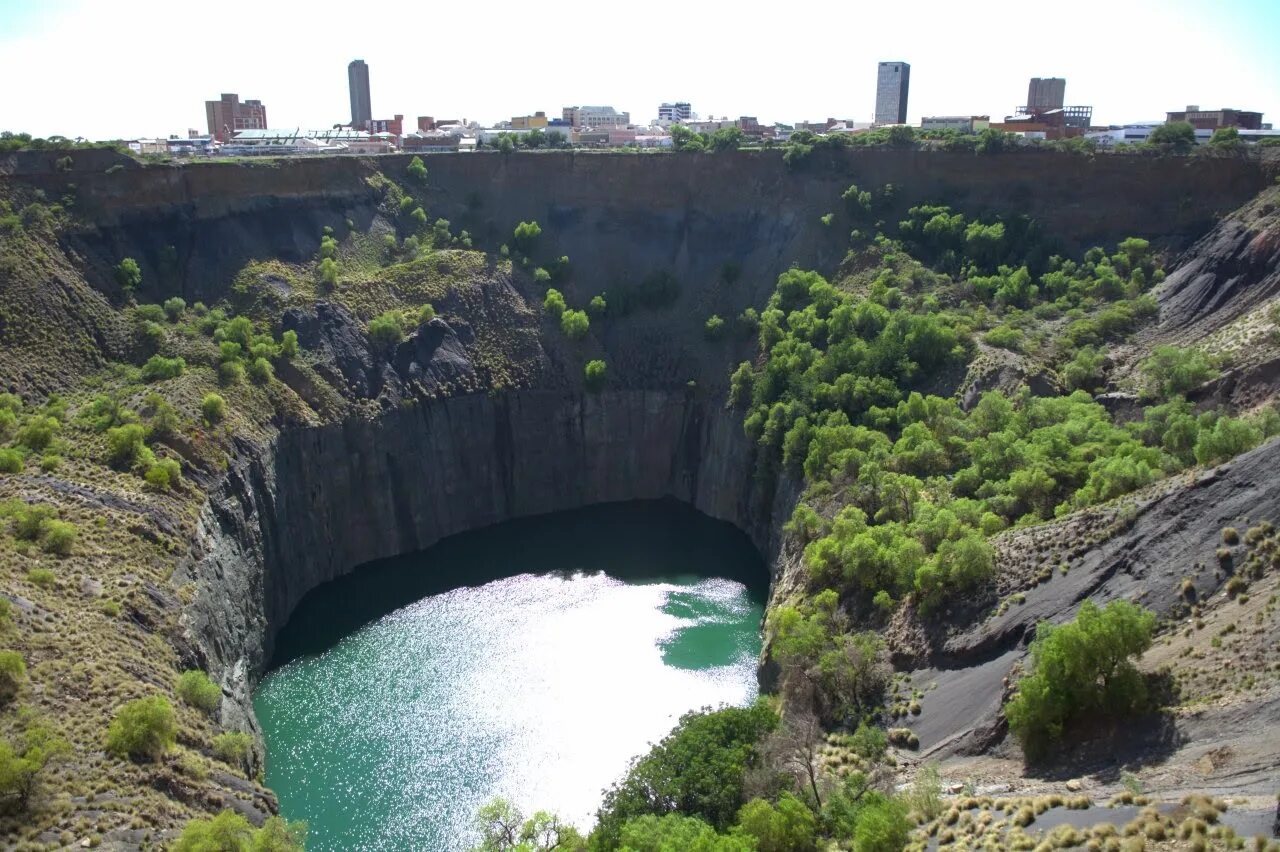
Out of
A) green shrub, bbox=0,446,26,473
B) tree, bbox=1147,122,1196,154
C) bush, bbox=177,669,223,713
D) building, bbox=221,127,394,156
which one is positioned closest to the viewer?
bush, bbox=177,669,223,713

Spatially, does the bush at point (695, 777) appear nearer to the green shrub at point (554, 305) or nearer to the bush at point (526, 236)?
the green shrub at point (554, 305)

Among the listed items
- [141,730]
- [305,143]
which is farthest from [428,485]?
[305,143]

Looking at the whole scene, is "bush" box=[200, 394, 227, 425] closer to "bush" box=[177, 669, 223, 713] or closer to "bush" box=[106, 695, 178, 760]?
"bush" box=[177, 669, 223, 713]

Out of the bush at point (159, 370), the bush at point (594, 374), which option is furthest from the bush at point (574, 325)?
the bush at point (159, 370)

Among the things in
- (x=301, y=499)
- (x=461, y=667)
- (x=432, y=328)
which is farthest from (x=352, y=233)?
(x=461, y=667)

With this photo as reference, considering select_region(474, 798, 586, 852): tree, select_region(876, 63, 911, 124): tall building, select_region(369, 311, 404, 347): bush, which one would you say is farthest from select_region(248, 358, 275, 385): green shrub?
select_region(876, 63, 911, 124): tall building
